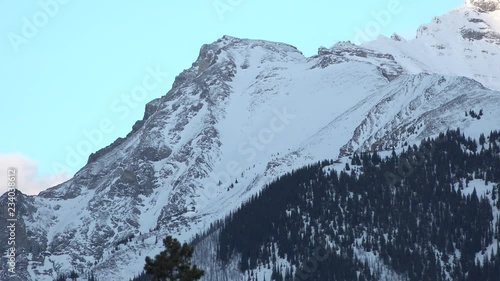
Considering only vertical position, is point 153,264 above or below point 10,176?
below

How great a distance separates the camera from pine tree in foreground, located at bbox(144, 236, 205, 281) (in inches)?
3816

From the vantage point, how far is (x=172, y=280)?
97.2 m

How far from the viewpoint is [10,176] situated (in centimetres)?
17712

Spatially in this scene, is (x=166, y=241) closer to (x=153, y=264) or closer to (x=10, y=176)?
(x=153, y=264)

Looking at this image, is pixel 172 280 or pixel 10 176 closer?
pixel 172 280

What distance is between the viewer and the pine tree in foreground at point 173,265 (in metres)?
96.9

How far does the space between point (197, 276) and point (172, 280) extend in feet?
6.60

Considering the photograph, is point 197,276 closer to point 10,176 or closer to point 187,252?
point 187,252

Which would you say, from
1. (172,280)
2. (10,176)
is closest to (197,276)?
(172,280)

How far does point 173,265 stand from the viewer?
98125 millimetres

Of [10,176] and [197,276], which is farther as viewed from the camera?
[10,176]

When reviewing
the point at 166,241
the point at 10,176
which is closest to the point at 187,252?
the point at 166,241

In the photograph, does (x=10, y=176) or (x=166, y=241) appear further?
(x=10, y=176)

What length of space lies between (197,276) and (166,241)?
3.90 m
